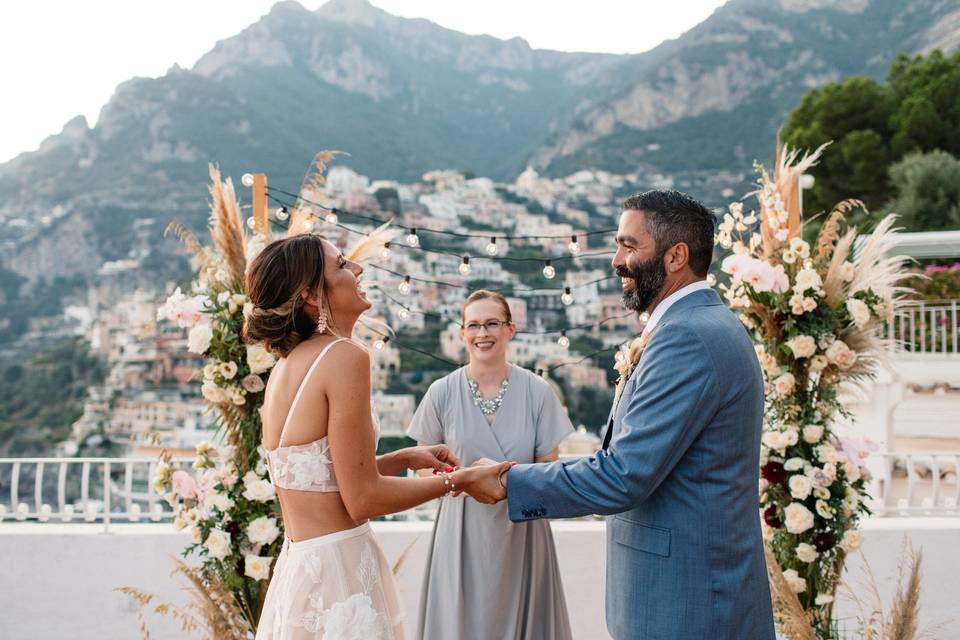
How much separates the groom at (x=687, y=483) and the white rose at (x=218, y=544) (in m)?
1.83

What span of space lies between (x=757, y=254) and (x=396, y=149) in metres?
49.2

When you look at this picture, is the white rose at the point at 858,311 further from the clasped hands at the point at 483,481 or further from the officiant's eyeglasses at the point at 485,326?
the clasped hands at the point at 483,481

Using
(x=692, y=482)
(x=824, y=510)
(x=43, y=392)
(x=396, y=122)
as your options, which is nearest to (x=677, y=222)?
(x=692, y=482)

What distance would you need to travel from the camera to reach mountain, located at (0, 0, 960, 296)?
42.8 metres

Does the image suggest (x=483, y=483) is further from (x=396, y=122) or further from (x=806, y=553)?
(x=396, y=122)

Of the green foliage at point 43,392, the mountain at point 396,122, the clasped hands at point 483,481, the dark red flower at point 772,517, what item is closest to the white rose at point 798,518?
the dark red flower at point 772,517

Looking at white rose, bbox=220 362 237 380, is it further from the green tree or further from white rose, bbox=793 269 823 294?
the green tree

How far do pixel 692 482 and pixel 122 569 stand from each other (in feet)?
11.8

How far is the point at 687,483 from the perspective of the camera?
1.80 m

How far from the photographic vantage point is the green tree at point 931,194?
16.5m

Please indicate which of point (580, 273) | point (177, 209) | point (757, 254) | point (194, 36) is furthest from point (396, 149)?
point (757, 254)

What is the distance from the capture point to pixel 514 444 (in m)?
3.10

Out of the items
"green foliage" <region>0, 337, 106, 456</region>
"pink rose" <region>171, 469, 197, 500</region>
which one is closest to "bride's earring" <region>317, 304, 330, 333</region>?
"pink rose" <region>171, 469, 197, 500</region>

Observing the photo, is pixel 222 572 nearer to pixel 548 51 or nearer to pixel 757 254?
pixel 757 254
